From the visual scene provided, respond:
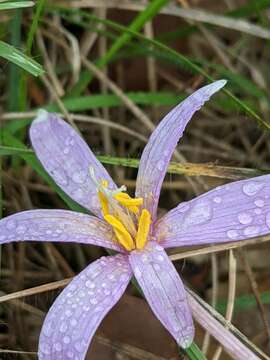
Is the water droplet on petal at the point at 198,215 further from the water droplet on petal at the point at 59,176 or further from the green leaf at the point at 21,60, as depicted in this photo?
the green leaf at the point at 21,60

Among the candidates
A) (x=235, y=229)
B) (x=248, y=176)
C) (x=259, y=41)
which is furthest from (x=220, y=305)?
(x=259, y=41)

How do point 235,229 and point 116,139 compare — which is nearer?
point 235,229

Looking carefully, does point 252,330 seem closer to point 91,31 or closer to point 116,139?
point 116,139

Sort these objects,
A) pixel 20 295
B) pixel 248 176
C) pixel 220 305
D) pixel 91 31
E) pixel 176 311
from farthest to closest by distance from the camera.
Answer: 1. pixel 91 31
2. pixel 220 305
3. pixel 248 176
4. pixel 20 295
5. pixel 176 311

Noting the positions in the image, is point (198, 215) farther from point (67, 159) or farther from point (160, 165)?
point (67, 159)

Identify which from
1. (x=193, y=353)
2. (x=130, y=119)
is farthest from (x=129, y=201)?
(x=130, y=119)

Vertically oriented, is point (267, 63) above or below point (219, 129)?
above

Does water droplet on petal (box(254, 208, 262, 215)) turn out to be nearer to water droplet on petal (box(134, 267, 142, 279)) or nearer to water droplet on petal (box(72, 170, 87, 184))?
water droplet on petal (box(134, 267, 142, 279))
